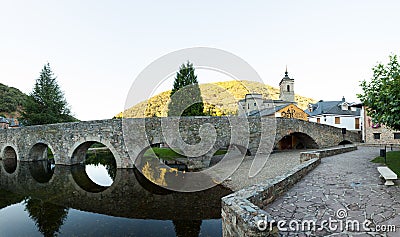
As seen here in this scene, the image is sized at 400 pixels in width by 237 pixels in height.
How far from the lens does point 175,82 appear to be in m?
25.9

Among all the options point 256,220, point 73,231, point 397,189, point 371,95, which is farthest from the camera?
point 371,95

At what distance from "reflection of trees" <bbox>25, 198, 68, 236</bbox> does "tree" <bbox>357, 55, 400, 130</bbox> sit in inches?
396

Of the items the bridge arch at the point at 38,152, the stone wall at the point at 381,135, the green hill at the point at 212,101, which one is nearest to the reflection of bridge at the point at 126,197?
the green hill at the point at 212,101

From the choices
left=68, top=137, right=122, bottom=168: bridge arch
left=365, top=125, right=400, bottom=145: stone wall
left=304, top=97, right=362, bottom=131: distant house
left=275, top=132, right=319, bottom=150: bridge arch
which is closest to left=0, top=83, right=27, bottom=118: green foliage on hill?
left=68, top=137, right=122, bottom=168: bridge arch

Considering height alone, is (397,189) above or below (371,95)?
below

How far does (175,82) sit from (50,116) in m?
15.4

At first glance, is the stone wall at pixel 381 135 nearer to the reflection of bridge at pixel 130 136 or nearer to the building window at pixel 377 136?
the building window at pixel 377 136

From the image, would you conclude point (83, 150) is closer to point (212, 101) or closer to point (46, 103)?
point (46, 103)

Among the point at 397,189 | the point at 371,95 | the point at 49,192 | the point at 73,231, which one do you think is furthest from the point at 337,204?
the point at 49,192

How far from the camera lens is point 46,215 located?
7441 mm

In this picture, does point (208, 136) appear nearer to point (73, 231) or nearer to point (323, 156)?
point (323, 156)

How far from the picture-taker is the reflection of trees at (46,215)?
21.3 ft

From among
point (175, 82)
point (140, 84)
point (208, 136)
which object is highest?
point (175, 82)

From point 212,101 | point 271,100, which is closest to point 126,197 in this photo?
point 212,101
